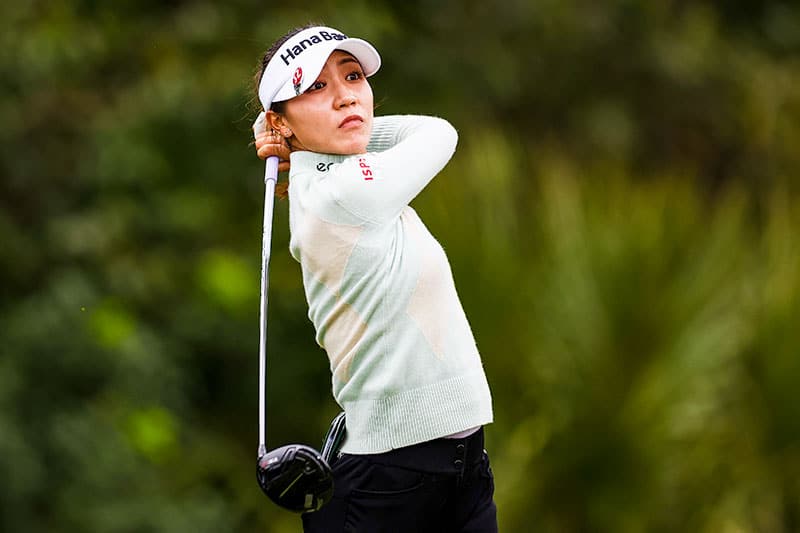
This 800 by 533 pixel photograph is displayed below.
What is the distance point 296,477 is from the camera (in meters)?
2.72

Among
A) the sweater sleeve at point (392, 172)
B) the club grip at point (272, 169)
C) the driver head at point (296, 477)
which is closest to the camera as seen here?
the driver head at point (296, 477)

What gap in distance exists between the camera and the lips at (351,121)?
116 inches

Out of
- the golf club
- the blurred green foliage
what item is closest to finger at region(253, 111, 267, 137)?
the golf club

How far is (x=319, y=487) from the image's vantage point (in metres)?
2.74

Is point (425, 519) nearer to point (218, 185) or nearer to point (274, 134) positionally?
point (274, 134)

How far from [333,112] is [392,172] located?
18 cm

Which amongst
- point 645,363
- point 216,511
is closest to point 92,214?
point 216,511

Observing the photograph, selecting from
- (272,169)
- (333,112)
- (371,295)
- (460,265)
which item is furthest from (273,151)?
(460,265)

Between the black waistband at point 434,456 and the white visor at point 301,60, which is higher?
the white visor at point 301,60

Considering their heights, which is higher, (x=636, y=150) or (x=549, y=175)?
(x=549, y=175)

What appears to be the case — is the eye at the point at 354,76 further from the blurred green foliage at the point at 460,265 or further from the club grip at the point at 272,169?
the blurred green foliage at the point at 460,265

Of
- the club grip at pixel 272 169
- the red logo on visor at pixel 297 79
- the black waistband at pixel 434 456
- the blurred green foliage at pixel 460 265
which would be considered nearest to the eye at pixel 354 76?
the red logo on visor at pixel 297 79

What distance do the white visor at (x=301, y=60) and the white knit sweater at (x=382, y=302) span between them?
6.2 inches

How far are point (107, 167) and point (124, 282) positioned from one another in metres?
0.67
